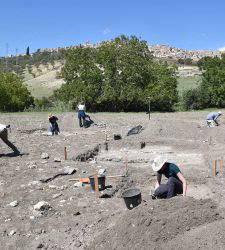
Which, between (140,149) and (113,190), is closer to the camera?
(113,190)

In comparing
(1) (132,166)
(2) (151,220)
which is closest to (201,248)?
(2) (151,220)

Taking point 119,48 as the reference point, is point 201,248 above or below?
below

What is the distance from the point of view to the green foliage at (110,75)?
1403 inches

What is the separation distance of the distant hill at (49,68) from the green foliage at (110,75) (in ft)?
69.0

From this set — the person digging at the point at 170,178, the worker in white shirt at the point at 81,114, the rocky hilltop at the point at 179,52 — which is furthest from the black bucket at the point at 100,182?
the rocky hilltop at the point at 179,52

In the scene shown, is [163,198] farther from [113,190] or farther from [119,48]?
[119,48]

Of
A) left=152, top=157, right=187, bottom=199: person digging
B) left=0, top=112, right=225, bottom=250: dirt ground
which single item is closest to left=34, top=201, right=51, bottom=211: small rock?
left=0, top=112, right=225, bottom=250: dirt ground

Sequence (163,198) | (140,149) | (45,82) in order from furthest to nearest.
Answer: (45,82) < (140,149) < (163,198)

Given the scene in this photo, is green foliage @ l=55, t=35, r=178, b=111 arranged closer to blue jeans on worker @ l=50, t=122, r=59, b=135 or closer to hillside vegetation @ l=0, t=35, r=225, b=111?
hillside vegetation @ l=0, t=35, r=225, b=111

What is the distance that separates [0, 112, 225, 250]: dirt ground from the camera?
25.2 feet

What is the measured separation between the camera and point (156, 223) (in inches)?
304

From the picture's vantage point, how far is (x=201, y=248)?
688cm

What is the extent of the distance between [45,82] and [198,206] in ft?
253

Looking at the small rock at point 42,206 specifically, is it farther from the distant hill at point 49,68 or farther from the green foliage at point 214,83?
the distant hill at point 49,68
